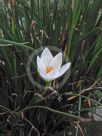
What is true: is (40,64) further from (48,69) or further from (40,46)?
(40,46)

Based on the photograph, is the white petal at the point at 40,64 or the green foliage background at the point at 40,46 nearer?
the white petal at the point at 40,64

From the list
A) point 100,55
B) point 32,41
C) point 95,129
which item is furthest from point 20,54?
point 95,129

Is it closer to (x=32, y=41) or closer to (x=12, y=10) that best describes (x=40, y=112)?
(x=32, y=41)

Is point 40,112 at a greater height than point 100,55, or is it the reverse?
point 100,55

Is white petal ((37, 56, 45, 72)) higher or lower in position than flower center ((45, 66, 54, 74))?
higher

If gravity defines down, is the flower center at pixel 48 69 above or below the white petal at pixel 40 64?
below

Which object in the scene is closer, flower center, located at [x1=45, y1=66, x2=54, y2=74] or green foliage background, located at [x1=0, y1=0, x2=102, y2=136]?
flower center, located at [x1=45, y1=66, x2=54, y2=74]
